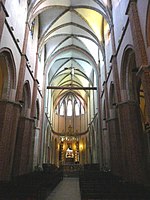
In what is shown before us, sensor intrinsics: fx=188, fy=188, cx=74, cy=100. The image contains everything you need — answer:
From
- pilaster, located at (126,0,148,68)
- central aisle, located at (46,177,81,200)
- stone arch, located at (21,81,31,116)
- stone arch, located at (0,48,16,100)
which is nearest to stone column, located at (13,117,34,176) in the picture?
stone arch, located at (21,81,31,116)

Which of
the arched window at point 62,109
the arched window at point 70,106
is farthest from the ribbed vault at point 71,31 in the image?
the arched window at point 62,109

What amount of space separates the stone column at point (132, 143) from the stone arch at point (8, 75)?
23.1 feet

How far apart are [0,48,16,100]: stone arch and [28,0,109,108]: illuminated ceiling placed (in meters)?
5.28

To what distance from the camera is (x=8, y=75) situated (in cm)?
1173

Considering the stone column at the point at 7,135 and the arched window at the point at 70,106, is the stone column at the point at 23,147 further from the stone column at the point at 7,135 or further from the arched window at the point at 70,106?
the arched window at the point at 70,106

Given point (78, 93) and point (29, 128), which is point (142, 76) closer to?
point (29, 128)

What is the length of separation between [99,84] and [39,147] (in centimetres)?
1002

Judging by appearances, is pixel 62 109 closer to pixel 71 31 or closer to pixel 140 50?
pixel 71 31

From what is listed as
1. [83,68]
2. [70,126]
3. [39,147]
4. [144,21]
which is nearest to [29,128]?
[39,147]

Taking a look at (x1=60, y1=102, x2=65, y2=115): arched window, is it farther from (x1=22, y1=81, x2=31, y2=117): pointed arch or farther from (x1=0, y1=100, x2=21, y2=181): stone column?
(x1=0, y1=100, x2=21, y2=181): stone column

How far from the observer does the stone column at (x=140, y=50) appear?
24.8ft

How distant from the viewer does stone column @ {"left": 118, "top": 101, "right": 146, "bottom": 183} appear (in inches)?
385

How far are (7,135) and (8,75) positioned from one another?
12.3 ft

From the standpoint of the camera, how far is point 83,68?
1153 inches
